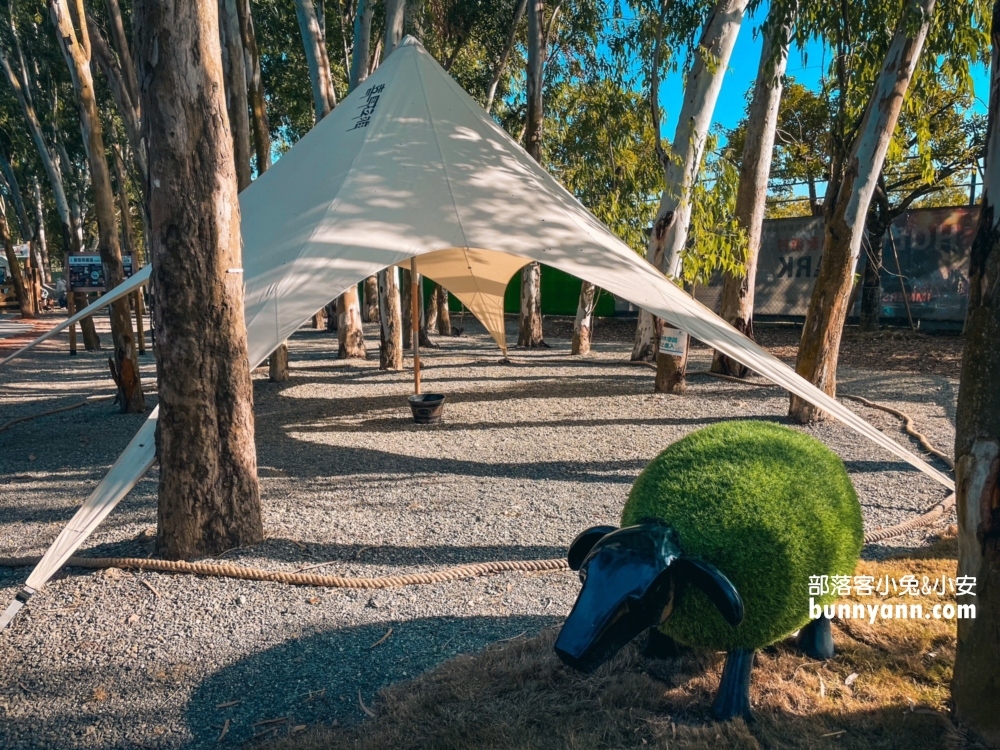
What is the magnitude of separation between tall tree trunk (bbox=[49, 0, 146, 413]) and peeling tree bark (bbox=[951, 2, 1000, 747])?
19.4 feet

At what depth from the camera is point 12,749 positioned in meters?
1.83

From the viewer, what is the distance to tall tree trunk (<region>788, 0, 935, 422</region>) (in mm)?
4457

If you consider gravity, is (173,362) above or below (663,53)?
below

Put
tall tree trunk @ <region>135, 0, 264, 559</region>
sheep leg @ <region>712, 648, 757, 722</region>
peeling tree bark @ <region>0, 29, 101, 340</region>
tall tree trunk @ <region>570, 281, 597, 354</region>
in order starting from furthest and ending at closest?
peeling tree bark @ <region>0, 29, 101, 340</region>, tall tree trunk @ <region>570, 281, 597, 354</region>, tall tree trunk @ <region>135, 0, 264, 559</region>, sheep leg @ <region>712, 648, 757, 722</region>

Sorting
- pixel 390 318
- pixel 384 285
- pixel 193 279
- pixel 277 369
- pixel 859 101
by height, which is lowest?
pixel 277 369

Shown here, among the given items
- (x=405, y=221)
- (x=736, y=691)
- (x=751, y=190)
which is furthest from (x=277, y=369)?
(x=736, y=691)

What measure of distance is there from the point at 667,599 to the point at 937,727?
2.80ft

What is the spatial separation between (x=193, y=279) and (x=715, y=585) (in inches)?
90.7

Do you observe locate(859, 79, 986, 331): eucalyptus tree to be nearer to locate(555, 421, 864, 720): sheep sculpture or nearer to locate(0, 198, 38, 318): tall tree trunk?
locate(555, 421, 864, 720): sheep sculpture

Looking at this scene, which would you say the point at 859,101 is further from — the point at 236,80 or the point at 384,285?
the point at 236,80

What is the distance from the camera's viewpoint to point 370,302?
16688 mm

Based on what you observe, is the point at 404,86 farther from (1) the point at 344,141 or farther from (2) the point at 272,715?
(2) the point at 272,715

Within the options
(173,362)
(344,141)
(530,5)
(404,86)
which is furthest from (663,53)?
(173,362)

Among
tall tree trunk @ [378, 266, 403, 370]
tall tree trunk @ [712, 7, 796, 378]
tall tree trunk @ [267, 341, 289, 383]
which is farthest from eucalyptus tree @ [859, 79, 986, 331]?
tall tree trunk @ [267, 341, 289, 383]
